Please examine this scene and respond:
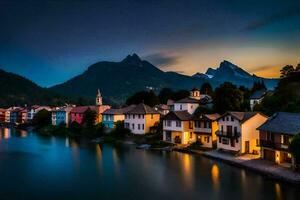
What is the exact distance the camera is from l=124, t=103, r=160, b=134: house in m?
60.1

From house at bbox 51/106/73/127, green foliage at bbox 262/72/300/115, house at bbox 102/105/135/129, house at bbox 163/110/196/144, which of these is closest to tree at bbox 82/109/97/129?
house at bbox 102/105/135/129

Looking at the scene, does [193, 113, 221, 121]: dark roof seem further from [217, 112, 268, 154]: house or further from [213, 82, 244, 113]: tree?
[213, 82, 244, 113]: tree

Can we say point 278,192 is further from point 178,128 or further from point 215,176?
point 178,128

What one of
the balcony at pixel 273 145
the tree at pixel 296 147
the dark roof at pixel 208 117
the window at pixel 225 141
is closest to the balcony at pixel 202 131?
the dark roof at pixel 208 117

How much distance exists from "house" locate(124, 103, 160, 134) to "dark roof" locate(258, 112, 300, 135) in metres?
28.4

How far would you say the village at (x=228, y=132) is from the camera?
31.6 metres

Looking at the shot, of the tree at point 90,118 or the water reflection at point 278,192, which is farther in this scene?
the tree at point 90,118

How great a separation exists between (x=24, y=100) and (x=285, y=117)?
17984 centimetres

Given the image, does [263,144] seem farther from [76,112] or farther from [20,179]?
[76,112]

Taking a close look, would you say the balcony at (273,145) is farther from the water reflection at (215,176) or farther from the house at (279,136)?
the water reflection at (215,176)

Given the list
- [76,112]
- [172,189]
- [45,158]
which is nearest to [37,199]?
[172,189]

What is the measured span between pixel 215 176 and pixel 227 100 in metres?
23.8

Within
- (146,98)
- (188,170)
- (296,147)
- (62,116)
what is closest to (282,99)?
(296,147)

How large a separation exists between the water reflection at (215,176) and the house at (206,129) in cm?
1063
